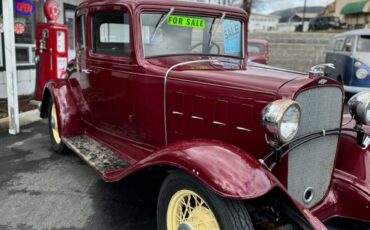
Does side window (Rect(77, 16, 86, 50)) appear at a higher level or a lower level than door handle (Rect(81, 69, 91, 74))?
higher

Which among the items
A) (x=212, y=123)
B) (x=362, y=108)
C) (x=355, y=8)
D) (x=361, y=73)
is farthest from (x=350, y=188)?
(x=355, y=8)

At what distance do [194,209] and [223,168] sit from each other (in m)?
0.37

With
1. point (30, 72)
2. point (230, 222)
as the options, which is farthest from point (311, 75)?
point (30, 72)

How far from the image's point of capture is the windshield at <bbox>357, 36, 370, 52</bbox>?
8.91m

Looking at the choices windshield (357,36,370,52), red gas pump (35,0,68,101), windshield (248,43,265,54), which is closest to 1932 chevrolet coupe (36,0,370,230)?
red gas pump (35,0,68,101)

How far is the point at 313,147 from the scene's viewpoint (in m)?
2.70

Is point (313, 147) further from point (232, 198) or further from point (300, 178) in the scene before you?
point (232, 198)

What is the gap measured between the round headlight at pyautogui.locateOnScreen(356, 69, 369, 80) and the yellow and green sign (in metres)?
6.32

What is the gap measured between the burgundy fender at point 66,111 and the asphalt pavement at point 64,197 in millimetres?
407

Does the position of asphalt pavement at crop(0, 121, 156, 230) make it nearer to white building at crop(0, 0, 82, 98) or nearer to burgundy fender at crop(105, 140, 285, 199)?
burgundy fender at crop(105, 140, 285, 199)

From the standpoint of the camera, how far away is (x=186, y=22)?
11.4ft

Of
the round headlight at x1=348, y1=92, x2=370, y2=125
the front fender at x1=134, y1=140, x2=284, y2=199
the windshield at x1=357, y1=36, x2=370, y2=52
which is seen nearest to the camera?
the front fender at x1=134, y1=140, x2=284, y2=199

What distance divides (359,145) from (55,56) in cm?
568

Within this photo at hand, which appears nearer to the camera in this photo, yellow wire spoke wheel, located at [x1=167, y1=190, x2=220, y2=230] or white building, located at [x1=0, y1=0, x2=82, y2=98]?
yellow wire spoke wheel, located at [x1=167, y1=190, x2=220, y2=230]
